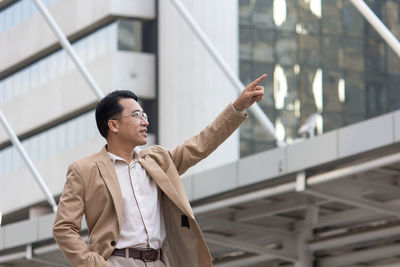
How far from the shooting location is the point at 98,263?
546cm

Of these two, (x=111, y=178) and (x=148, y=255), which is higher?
(x=111, y=178)

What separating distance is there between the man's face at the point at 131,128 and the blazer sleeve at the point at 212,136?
25 centimetres

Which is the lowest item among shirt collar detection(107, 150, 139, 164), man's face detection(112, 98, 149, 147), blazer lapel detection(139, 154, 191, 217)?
blazer lapel detection(139, 154, 191, 217)

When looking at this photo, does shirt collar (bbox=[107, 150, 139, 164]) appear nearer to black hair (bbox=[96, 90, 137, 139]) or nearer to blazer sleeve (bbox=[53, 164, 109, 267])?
black hair (bbox=[96, 90, 137, 139])

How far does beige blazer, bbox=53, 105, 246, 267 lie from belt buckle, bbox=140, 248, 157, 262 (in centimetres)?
A: 9

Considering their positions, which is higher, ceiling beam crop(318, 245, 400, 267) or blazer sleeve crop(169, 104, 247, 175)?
blazer sleeve crop(169, 104, 247, 175)

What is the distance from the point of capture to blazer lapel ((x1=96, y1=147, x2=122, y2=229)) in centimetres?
564

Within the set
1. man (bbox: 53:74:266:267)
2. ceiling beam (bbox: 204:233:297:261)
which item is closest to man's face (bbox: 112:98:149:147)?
man (bbox: 53:74:266:267)

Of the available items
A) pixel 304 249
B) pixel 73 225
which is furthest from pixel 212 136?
pixel 304 249

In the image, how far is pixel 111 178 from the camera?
18.9 ft

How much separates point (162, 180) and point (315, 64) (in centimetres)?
4395

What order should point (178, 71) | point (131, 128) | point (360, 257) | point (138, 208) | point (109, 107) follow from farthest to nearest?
point (178, 71) → point (360, 257) → point (109, 107) → point (131, 128) → point (138, 208)

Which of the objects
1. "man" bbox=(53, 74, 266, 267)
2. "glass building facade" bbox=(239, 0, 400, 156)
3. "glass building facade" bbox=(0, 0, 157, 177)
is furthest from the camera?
"glass building facade" bbox=(239, 0, 400, 156)

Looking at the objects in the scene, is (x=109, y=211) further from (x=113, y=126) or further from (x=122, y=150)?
(x=113, y=126)
